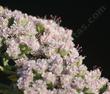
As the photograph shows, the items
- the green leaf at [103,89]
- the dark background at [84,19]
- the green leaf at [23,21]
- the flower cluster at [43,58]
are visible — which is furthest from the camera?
the dark background at [84,19]

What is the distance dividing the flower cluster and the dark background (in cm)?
216

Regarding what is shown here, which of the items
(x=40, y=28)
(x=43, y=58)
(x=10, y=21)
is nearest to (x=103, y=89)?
(x=43, y=58)

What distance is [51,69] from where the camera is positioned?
3293 mm

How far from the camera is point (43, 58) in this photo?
3.47m

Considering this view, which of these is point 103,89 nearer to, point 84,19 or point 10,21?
point 10,21

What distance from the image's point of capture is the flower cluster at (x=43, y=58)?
3.23m

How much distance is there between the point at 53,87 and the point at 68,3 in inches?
111

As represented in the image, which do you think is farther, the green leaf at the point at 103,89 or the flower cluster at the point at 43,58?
the green leaf at the point at 103,89

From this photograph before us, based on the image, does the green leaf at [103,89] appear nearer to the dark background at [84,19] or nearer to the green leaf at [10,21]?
the green leaf at [10,21]

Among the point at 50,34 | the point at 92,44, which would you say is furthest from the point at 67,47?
the point at 92,44

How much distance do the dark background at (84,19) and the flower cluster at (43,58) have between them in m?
2.16

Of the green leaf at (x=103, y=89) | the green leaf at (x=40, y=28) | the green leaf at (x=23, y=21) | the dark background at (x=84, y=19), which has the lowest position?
the green leaf at (x=103, y=89)

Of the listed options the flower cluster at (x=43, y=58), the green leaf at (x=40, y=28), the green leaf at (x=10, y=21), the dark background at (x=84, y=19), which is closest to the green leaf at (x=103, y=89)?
the flower cluster at (x=43, y=58)

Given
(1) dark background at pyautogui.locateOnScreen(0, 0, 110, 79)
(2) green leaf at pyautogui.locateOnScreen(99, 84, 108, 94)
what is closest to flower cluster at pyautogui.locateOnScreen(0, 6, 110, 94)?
(2) green leaf at pyautogui.locateOnScreen(99, 84, 108, 94)
